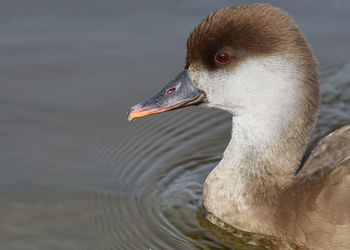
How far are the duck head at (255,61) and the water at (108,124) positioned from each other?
970 millimetres

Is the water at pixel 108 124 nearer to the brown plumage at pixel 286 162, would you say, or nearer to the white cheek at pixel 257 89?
the brown plumage at pixel 286 162

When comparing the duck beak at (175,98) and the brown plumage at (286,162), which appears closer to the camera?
the brown plumage at (286,162)

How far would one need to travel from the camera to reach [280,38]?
16.3ft

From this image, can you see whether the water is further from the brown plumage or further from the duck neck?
the brown plumage

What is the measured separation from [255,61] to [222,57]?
217mm

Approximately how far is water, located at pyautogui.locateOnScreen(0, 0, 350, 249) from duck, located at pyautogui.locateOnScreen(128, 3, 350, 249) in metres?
0.34

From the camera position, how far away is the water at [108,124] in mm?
5414

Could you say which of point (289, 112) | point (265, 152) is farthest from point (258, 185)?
point (289, 112)

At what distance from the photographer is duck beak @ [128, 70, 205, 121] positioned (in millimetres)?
5320

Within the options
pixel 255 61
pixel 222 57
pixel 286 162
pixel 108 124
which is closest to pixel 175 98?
pixel 222 57

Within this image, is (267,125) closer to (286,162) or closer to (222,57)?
(286,162)

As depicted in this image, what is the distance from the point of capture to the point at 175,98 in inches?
211

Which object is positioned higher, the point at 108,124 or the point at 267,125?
the point at 108,124

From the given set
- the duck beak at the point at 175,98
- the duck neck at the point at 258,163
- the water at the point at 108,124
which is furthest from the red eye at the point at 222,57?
the water at the point at 108,124
